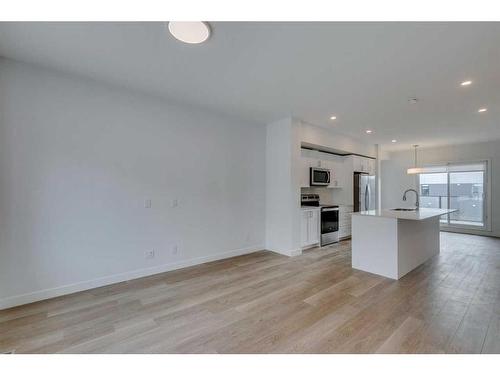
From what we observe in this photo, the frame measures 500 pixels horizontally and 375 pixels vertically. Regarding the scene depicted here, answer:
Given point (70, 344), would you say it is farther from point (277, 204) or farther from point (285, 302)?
point (277, 204)

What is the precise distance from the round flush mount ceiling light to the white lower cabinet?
3449mm

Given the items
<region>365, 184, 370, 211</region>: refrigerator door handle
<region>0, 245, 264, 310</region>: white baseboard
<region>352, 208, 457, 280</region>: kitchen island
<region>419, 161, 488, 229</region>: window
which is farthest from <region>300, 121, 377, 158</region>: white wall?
<region>0, 245, 264, 310</region>: white baseboard

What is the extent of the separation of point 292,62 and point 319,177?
10.1 feet

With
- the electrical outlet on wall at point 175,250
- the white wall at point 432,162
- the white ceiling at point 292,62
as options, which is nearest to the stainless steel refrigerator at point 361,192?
the white wall at point 432,162

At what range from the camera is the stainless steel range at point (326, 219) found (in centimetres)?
495

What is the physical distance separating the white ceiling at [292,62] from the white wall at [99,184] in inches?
13.9

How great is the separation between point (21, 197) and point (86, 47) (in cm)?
173

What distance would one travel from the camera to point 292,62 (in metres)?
2.44

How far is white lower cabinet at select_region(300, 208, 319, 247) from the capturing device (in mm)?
4555

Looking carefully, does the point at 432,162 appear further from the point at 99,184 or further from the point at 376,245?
the point at 99,184

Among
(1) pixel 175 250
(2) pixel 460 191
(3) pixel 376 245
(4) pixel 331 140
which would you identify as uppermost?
(4) pixel 331 140

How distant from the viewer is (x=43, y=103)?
2.62 meters

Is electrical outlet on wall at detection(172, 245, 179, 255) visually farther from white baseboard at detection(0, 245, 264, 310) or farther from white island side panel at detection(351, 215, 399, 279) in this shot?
white island side panel at detection(351, 215, 399, 279)

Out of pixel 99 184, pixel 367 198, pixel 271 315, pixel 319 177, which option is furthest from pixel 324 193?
pixel 99 184
